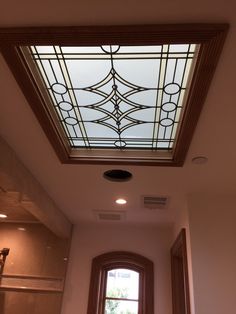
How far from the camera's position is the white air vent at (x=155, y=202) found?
2.28 metres

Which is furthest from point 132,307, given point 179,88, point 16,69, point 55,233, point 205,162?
point 16,69

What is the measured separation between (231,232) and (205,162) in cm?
68

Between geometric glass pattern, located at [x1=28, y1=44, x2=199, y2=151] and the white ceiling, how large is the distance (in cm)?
14

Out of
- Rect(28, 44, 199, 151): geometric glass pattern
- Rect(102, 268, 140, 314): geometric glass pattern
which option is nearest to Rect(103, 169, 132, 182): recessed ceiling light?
Rect(28, 44, 199, 151): geometric glass pattern

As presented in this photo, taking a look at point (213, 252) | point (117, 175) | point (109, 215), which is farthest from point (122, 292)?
point (117, 175)

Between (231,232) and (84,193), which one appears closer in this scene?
(231,232)

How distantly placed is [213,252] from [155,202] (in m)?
0.64

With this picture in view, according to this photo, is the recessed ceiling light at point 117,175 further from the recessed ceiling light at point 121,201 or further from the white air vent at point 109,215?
the white air vent at point 109,215

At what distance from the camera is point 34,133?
1.50 metres

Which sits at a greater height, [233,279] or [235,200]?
[235,200]

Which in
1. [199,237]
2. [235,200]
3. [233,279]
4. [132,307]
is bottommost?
[132,307]

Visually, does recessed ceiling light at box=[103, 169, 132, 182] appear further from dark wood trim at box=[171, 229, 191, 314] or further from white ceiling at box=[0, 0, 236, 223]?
dark wood trim at box=[171, 229, 191, 314]

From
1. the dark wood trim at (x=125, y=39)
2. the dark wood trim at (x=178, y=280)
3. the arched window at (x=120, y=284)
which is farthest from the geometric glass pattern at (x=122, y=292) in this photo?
the dark wood trim at (x=125, y=39)

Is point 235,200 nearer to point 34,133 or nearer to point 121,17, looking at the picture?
point 34,133
